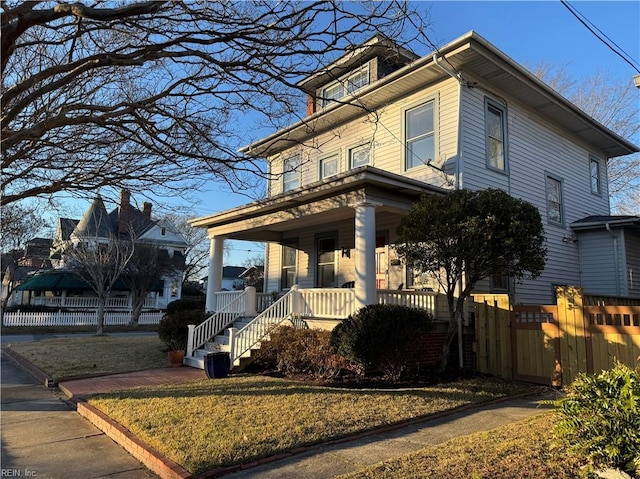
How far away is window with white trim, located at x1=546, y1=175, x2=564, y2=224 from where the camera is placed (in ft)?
45.3

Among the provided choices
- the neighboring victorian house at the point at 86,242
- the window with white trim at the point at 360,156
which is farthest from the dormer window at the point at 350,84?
the neighboring victorian house at the point at 86,242

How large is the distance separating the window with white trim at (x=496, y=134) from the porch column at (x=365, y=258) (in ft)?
14.1

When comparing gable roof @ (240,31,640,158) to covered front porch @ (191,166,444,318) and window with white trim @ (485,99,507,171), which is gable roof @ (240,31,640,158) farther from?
covered front porch @ (191,166,444,318)

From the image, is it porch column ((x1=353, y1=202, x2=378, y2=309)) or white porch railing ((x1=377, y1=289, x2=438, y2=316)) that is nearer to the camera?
porch column ((x1=353, y1=202, x2=378, y2=309))

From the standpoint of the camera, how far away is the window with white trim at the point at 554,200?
1380 cm

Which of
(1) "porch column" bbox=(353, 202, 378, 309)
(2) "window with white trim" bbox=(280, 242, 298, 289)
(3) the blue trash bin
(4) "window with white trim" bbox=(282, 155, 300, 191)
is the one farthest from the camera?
(4) "window with white trim" bbox=(282, 155, 300, 191)

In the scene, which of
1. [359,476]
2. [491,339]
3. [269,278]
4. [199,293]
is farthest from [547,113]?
[199,293]

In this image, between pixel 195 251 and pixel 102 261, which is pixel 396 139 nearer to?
pixel 102 261

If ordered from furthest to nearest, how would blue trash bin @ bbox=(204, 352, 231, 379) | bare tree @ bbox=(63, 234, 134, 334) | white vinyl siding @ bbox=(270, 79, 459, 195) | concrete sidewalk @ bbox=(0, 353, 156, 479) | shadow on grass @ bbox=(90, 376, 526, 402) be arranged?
1. bare tree @ bbox=(63, 234, 134, 334)
2. white vinyl siding @ bbox=(270, 79, 459, 195)
3. blue trash bin @ bbox=(204, 352, 231, 379)
4. shadow on grass @ bbox=(90, 376, 526, 402)
5. concrete sidewalk @ bbox=(0, 353, 156, 479)

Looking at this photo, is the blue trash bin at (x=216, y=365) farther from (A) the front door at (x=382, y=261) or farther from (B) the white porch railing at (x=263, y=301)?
(A) the front door at (x=382, y=261)

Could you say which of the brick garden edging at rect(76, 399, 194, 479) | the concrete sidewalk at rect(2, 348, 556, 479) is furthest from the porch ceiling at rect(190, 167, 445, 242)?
the brick garden edging at rect(76, 399, 194, 479)

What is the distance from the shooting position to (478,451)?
4.66 meters

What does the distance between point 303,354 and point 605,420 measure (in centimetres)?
620

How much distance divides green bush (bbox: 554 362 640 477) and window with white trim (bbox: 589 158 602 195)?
13.9 meters
